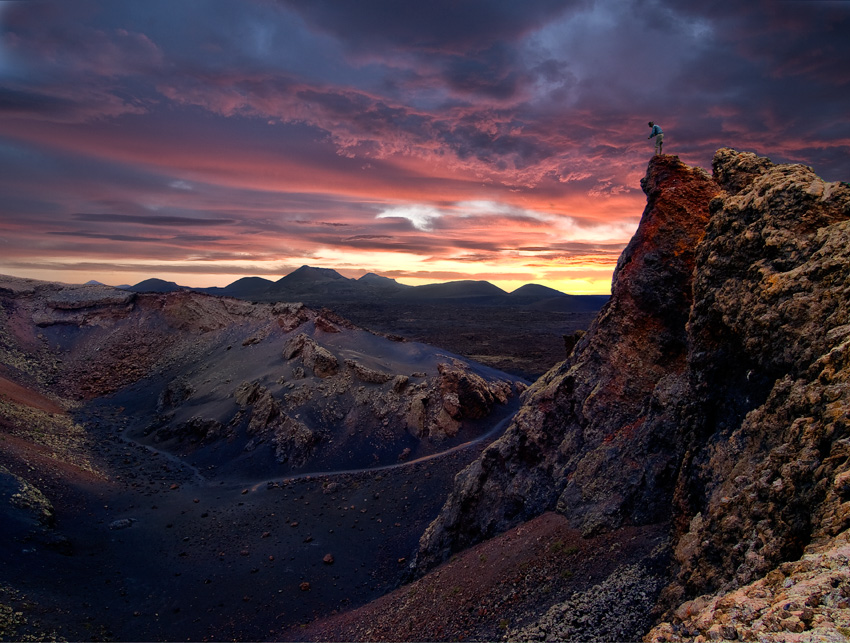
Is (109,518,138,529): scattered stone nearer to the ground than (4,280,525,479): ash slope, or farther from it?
nearer to the ground

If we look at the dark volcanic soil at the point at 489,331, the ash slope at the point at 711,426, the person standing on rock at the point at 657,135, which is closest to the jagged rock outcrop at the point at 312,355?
the ash slope at the point at 711,426

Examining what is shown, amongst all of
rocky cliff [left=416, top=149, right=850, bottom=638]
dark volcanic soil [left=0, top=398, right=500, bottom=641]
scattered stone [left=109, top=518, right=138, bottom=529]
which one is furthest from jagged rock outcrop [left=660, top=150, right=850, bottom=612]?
scattered stone [left=109, top=518, right=138, bottom=529]

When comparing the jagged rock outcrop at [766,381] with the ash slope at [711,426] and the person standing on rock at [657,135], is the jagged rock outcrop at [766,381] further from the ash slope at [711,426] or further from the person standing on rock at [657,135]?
the person standing on rock at [657,135]

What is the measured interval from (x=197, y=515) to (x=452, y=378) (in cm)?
1877

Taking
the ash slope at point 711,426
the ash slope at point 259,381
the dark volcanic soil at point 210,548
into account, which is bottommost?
the dark volcanic soil at point 210,548

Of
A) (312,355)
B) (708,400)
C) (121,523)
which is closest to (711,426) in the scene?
(708,400)

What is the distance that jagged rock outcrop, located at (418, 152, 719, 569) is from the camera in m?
12.2

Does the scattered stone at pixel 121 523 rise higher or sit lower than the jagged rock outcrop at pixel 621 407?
lower

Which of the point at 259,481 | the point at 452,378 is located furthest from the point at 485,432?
the point at 259,481

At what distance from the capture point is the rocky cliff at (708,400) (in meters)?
6.03

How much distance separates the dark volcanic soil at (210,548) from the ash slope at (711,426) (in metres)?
5.45

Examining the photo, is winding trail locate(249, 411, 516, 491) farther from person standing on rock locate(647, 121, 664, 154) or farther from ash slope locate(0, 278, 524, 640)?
person standing on rock locate(647, 121, 664, 154)

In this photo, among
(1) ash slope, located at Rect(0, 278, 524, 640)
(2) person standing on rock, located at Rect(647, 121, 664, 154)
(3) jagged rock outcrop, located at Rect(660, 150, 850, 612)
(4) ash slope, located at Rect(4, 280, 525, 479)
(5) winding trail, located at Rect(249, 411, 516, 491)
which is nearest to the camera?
(3) jagged rock outcrop, located at Rect(660, 150, 850, 612)

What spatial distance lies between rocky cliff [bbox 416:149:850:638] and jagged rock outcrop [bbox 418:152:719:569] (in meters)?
0.05
